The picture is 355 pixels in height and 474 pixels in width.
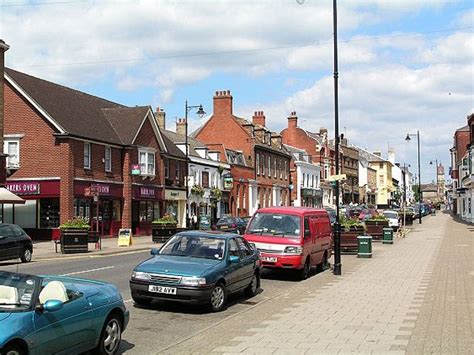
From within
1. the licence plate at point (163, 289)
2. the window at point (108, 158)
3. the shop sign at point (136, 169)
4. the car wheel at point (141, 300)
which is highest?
the window at point (108, 158)

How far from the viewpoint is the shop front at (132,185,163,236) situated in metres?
42.4

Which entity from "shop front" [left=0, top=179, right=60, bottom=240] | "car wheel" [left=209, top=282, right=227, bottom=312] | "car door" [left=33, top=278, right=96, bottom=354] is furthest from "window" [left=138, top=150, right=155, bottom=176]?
"car door" [left=33, top=278, right=96, bottom=354]

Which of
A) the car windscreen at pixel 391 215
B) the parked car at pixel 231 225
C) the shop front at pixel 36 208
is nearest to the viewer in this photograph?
the shop front at pixel 36 208

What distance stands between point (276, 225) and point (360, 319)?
23.8 ft

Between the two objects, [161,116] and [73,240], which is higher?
[161,116]

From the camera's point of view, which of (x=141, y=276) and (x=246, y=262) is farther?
(x=246, y=262)

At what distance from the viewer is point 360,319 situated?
1045 centimetres

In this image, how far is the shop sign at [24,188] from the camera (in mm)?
35469

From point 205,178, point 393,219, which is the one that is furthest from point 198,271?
point 205,178

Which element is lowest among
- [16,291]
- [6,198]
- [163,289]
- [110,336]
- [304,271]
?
[304,271]

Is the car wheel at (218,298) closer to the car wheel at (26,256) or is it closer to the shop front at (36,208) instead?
the car wheel at (26,256)

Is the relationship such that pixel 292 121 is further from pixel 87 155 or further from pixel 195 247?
pixel 195 247

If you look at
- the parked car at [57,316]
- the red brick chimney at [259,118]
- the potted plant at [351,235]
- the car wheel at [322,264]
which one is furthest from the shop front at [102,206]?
the red brick chimney at [259,118]

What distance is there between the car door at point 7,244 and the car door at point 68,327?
49.8ft
